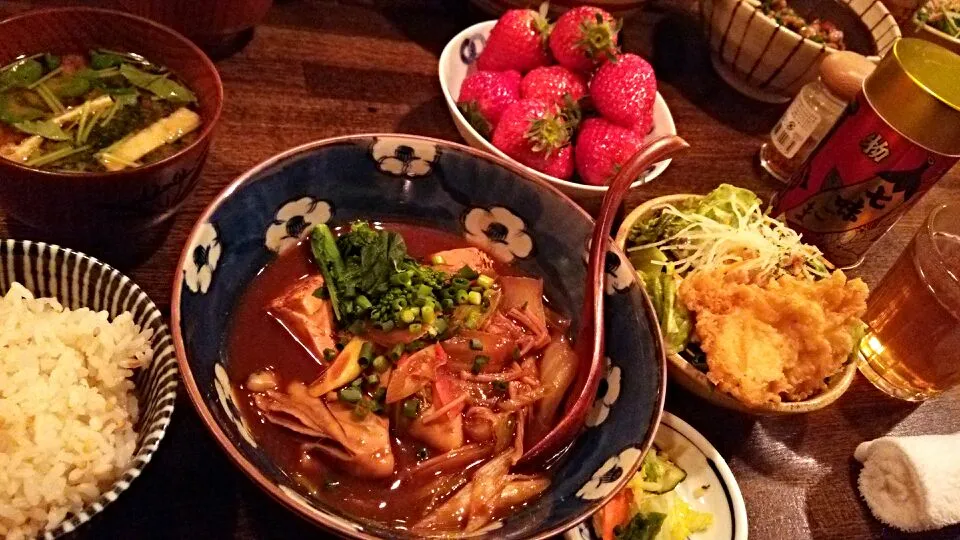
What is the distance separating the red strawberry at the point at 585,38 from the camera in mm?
2061

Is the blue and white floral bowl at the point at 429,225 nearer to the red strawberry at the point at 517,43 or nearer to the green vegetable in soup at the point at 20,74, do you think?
the green vegetable in soup at the point at 20,74

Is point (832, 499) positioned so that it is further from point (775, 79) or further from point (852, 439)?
point (775, 79)

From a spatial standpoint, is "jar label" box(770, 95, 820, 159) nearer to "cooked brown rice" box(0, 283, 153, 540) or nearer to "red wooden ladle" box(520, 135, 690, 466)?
"red wooden ladle" box(520, 135, 690, 466)

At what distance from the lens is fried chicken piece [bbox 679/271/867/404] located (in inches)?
58.2

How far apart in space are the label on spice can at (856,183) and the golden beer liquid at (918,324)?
0.13 m

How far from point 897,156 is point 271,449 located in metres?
1.54

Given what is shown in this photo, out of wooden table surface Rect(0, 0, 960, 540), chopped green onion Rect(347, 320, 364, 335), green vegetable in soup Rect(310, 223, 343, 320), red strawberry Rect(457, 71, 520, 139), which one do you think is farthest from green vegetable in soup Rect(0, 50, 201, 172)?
red strawberry Rect(457, 71, 520, 139)

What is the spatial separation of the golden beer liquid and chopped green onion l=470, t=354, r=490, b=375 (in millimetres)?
1073

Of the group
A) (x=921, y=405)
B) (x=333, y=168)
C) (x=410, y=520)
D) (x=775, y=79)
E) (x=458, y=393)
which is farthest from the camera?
(x=775, y=79)

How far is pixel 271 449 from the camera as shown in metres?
1.23

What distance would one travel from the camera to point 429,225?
166cm

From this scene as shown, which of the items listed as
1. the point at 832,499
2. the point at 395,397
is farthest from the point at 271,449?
the point at 832,499

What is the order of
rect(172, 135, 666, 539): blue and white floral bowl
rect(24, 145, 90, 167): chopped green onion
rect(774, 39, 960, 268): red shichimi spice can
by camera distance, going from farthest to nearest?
rect(774, 39, 960, 268): red shichimi spice can < rect(24, 145, 90, 167): chopped green onion < rect(172, 135, 666, 539): blue and white floral bowl

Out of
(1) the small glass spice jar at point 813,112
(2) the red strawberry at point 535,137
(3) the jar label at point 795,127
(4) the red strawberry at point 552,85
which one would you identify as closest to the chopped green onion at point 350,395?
(2) the red strawberry at point 535,137
